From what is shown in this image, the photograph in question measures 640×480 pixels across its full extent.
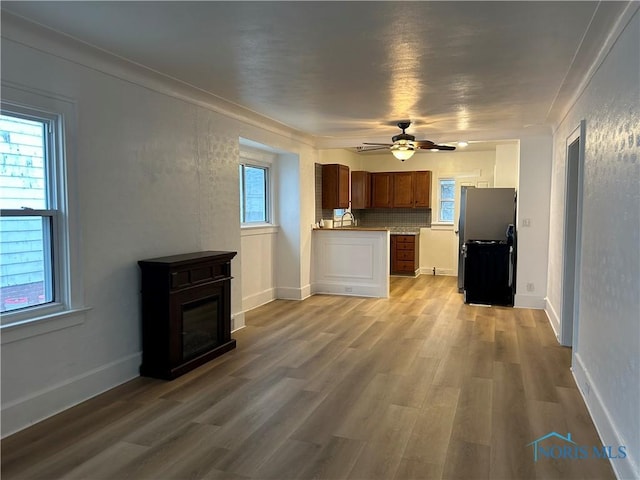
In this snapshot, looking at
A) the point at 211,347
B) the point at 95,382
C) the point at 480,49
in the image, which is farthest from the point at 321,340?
the point at 480,49

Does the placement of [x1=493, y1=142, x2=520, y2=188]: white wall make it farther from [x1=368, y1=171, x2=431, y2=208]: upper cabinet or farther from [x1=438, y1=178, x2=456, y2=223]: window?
[x1=368, y1=171, x2=431, y2=208]: upper cabinet

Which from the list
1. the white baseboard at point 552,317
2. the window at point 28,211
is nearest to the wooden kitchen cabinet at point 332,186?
the white baseboard at point 552,317

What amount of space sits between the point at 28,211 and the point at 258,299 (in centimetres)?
371

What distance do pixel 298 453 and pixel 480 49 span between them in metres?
2.73

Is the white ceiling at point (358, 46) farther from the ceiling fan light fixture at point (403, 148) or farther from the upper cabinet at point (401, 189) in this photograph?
the upper cabinet at point (401, 189)

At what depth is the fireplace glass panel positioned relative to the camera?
12.2 feet

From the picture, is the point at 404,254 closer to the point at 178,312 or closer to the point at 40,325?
the point at 178,312

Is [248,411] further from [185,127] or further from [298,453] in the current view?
[185,127]

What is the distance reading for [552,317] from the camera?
5.21 m

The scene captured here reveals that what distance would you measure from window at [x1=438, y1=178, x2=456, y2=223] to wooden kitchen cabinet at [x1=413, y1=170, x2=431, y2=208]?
12.1 inches

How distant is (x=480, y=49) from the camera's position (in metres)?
2.96

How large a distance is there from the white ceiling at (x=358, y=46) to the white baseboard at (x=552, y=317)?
2.25 metres

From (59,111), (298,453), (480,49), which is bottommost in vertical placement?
(298,453)

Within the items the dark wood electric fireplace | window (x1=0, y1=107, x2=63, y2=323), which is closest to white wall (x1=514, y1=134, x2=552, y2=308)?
the dark wood electric fireplace
